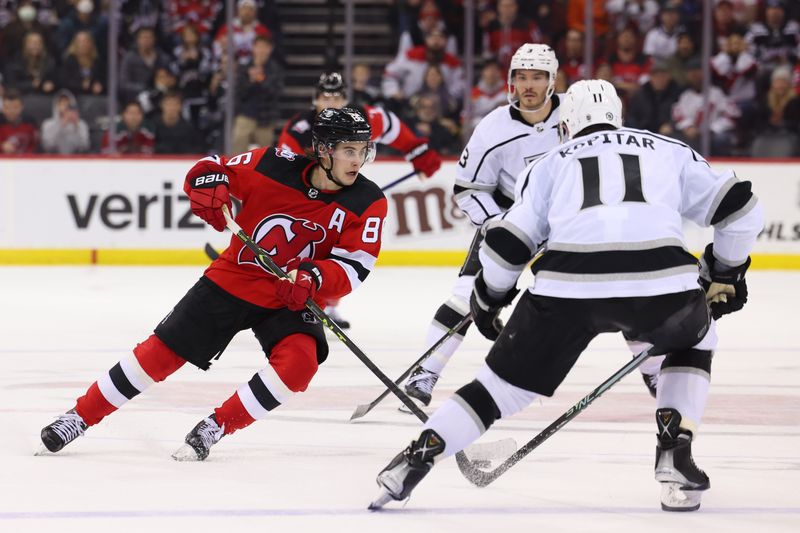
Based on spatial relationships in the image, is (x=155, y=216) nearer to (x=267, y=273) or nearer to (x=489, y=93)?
(x=489, y=93)

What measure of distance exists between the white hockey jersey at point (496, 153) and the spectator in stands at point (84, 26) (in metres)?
5.34

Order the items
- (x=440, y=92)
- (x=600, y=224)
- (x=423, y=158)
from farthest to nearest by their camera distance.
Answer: (x=440, y=92) < (x=423, y=158) < (x=600, y=224)

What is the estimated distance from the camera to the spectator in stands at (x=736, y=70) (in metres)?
9.91

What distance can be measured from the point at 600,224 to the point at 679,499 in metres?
0.67

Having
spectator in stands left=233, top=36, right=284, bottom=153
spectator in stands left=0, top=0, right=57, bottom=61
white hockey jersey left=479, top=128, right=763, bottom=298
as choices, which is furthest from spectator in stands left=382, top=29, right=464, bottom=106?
white hockey jersey left=479, top=128, right=763, bottom=298

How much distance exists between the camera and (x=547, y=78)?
15.8 ft

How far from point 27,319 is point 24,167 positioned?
2.72 meters

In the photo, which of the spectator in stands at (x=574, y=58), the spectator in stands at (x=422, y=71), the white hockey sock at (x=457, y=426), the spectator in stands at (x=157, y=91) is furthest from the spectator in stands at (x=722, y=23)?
the white hockey sock at (x=457, y=426)

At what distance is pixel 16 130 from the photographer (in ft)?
31.0

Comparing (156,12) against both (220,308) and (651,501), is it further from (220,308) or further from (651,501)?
(651,501)

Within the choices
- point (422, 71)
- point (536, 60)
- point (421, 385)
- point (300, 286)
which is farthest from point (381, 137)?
point (422, 71)

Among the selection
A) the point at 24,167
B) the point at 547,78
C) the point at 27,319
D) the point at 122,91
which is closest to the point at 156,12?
the point at 122,91

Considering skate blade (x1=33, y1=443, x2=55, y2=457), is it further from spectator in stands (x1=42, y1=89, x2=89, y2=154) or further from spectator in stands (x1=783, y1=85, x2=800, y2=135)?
spectator in stands (x1=783, y1=85, x2=800, y2=135)

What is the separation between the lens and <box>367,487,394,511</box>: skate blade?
3119mm
